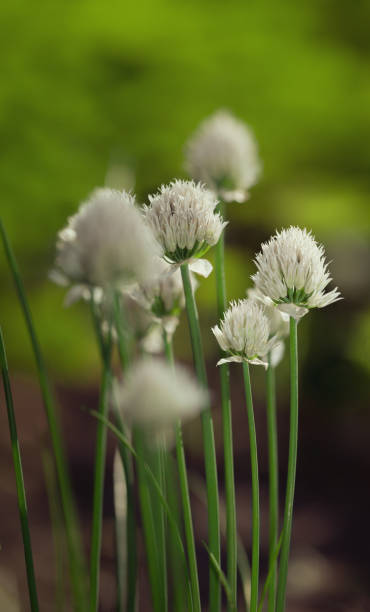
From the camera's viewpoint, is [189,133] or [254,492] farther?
[189,133]

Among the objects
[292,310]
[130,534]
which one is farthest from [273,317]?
[130,534]

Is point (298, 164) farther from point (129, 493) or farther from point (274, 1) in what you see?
point (129, 493)

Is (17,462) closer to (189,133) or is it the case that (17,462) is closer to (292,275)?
(292,275)

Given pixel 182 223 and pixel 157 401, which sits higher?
pixel 182 223

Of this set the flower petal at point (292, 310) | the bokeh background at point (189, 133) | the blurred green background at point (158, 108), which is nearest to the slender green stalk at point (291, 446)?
the flower petal at point (292, 310)

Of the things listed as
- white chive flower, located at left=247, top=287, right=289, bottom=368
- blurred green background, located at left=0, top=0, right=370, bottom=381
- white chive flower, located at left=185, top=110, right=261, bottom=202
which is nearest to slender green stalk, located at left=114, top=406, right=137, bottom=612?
white chive flower, located at left=247, top=287, right=289, bottom=368
